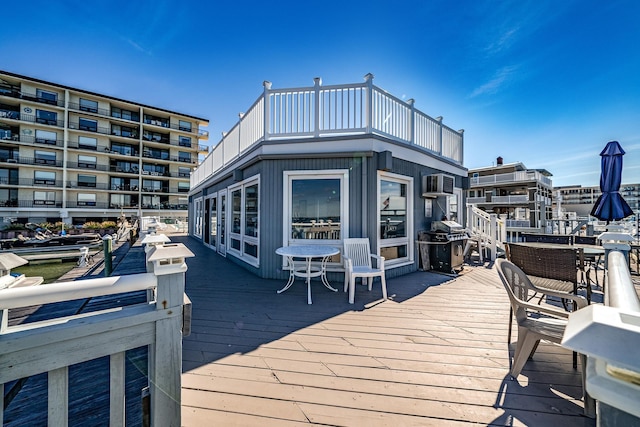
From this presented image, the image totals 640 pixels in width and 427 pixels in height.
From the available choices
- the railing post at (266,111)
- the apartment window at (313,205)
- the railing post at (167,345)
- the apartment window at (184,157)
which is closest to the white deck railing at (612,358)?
the railing post at (167,345)

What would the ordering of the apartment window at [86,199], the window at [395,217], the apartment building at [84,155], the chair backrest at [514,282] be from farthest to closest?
1. the apartment window at [86,199]
2. the apartment building at [84,155]
3. the window at [395,217]
4. the chair backrest at [514,282]

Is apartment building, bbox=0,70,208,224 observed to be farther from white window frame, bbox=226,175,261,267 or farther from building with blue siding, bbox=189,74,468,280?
building with blue siding, bbox=189,74,468,280

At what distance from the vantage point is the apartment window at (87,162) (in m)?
24.8

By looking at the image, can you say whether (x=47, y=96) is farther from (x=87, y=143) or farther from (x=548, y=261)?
(x=548, y=261)

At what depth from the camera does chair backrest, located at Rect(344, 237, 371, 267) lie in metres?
4.46

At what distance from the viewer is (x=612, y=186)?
4.49 m

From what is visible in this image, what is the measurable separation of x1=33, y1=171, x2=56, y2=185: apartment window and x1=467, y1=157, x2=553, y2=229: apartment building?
125 ft

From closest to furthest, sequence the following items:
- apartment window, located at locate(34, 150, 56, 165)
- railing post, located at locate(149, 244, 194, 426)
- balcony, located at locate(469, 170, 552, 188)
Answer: railing post, located at locate(149, 244, 194, 426) < balcony, located at locate(469, 170, 552, 188) < apartment window, located at locate(34, 150, 56, 165)

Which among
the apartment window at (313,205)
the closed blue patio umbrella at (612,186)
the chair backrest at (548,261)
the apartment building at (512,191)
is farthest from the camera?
the apartment building at (512,191)

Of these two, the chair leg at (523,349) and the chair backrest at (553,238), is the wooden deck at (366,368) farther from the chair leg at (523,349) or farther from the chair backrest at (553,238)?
the chair backrest at (553,238)

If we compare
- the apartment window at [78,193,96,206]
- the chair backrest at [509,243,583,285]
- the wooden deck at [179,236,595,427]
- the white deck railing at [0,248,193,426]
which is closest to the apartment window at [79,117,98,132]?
the apartment window at [78,193,96,206]

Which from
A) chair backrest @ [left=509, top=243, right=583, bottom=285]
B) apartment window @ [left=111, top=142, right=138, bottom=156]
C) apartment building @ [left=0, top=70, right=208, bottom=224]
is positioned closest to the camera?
chair backrest @ [left=509, top=243, right=583, bottom=285]

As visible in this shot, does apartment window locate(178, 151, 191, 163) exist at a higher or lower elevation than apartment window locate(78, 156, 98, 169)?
higher

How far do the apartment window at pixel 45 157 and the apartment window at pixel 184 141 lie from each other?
11.2m
